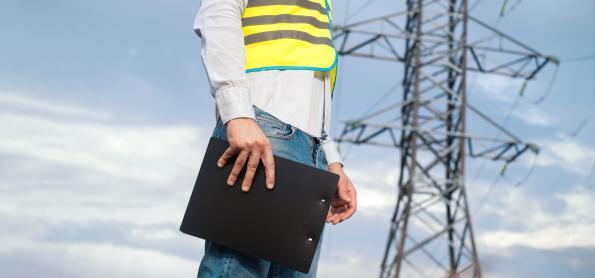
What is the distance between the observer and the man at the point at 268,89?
57.7 inches

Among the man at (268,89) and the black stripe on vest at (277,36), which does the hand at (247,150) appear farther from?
the black stripe on vest at (277,36)

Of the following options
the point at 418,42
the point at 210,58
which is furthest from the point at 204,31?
the point at 418,42

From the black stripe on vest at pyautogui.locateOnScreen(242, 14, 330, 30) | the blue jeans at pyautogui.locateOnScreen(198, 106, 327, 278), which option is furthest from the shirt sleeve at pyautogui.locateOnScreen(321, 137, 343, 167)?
the black stripe on vest at pyautogui.locateOnScreen(242, 14, 330, 30)

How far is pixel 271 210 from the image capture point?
1.49 metres

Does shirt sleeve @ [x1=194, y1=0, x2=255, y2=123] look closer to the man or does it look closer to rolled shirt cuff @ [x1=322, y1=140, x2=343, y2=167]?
the man

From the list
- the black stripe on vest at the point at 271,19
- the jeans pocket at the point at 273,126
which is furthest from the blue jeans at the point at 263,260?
the black stripe on vest at the point at 271,19

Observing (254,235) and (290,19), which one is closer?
(254,235)

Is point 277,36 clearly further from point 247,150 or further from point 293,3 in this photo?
point 247,150

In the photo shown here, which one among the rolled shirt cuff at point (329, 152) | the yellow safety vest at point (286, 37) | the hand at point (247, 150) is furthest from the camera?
the rolled shirt cuff at point (329, 152)

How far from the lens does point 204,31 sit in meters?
1.61

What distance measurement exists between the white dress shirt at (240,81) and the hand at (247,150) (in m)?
0.03

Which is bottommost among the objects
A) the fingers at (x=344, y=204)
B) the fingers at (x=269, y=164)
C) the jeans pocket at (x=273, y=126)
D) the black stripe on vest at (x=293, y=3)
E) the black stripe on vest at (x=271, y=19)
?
the fingers at (x=269, y=164)

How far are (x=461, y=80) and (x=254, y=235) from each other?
9.48 m

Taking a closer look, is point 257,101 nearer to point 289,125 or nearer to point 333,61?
point 289,125
